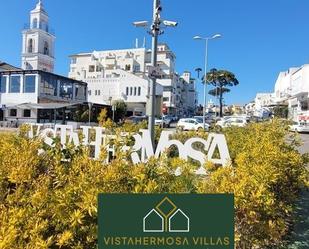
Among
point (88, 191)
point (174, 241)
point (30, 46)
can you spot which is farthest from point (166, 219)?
point (30, 46)

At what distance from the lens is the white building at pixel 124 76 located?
2494 inches

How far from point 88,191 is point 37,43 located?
64.2 metres

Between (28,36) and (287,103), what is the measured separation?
164 feet

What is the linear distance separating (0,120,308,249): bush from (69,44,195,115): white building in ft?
190

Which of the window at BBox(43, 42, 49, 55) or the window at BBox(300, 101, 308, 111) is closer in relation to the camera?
the window at BBox(300, 101, 308, 111)

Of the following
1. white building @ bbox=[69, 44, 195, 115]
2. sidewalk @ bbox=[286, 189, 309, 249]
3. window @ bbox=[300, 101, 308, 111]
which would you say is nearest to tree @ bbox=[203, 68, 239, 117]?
white building @ bbox=[69, 44, 195, 115]

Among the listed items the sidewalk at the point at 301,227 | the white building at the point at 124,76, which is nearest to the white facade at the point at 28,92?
the white building at the point at 124,76

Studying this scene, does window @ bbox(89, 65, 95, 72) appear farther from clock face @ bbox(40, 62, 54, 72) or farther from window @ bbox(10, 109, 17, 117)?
window @ bbox(10, 109, 17, 117)

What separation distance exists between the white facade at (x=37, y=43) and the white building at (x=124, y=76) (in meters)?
9.64

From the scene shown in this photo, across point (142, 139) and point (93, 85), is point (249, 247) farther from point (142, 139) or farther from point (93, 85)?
point (93, 85)

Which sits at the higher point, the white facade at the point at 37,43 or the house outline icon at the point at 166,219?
the white facade at the point at 37,43

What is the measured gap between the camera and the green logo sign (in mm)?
2133

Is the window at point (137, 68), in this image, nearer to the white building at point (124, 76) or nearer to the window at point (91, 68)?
the white building at point (124, 76)

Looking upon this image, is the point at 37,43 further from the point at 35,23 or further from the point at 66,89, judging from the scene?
the point at 66,89
